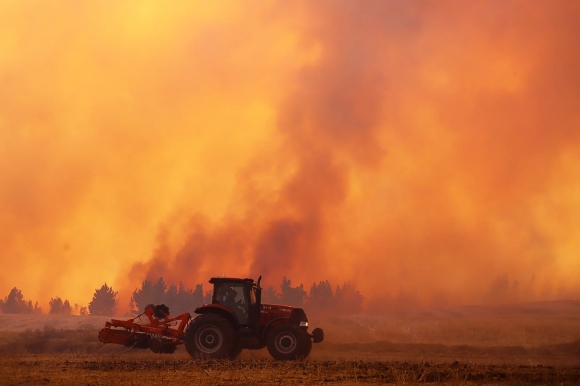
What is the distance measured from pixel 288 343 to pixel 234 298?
2.60 metres

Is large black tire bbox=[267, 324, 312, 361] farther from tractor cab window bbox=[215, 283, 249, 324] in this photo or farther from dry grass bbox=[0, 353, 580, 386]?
dry grass bbox=[0, 353, 580, 386]

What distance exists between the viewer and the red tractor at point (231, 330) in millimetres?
20219

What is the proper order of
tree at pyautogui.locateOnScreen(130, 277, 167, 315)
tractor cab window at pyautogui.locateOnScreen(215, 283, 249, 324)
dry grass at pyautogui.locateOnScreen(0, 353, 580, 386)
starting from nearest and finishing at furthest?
dry grass at pyautogui.locateOnScreen(0, 353, 580, 386) → tractor cab window at pyautogui.locateOnScreen(215, 283, 249, 324) → tree at pyautogui.locateOnScreen(130, 277, 167, 315)

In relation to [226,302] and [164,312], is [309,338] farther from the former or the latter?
[164,312]

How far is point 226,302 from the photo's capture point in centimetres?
2130

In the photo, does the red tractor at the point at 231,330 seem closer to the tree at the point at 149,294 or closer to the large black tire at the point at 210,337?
the large black tire at the point at 210,337

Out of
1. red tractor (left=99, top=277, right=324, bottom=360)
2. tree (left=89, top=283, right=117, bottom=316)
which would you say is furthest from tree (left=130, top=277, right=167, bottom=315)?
red tractor (left=99, top=277, right=324, bottom=360)

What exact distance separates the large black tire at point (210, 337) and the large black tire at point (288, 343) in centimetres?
143

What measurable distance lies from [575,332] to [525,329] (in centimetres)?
351

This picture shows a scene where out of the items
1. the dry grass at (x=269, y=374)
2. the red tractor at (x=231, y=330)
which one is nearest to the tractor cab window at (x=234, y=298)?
the red tractor at (x=231, y=330)

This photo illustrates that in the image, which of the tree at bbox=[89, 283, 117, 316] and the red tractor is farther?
the tree at bbox=[89, 283, 117, 316]

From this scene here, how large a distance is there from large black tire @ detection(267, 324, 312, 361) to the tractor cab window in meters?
1.35

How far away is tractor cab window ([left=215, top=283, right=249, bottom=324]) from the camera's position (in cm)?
2106

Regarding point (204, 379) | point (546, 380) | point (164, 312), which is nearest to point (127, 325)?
point (164, 312)
